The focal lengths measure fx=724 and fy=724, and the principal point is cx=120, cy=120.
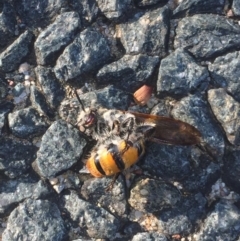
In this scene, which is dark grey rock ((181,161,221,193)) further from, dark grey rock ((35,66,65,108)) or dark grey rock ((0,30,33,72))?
dark grey rock ((0,30,33,72))

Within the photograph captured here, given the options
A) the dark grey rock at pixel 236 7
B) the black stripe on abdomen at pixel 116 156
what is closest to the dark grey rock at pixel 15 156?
the black stripe on abdomen at pixel 116 156

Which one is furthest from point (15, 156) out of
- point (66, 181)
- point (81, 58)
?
point (81, 58)

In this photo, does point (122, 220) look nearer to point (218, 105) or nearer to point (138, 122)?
point (138, 122)

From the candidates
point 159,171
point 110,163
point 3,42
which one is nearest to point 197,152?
point 159,171

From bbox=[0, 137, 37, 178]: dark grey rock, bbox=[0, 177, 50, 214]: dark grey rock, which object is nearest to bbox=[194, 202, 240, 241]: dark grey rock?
bbox=[0, 177, 50, 214]: dark grey rock

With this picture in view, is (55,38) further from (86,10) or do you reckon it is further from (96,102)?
(96,102)

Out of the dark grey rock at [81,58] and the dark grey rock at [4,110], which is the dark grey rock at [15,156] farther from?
the dark grey rock at [81,58]

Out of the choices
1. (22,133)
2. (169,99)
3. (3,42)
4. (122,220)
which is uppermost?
(3,42)
